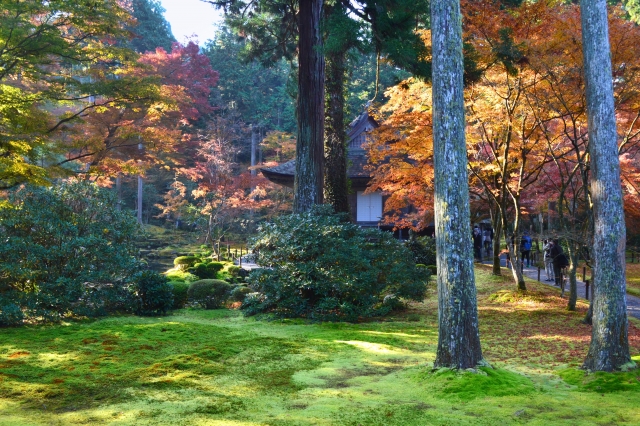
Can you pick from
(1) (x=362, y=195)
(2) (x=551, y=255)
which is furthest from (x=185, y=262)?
(2) (x=551, y=255)

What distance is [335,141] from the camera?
18844 millimetres

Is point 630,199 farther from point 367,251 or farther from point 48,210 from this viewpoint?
point 48,210

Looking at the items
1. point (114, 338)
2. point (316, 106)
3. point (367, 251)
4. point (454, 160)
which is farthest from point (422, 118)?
point (114, 338)

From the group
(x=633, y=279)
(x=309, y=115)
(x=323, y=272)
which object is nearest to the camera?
(x=323, y=272)

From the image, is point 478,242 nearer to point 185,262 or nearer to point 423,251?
point 423,251

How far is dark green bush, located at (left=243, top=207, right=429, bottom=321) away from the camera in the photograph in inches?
446

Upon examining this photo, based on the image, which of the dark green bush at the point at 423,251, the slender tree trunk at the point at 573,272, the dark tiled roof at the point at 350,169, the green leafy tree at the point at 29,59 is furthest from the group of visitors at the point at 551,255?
the green leafy tree at the point at 29,59

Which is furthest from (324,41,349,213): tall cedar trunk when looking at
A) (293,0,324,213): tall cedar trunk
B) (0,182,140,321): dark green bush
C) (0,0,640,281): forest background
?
(0,182,140,321): dark green bush

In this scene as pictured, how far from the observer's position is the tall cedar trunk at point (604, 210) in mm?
6617

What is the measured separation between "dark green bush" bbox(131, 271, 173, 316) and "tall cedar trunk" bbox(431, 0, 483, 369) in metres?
7.25

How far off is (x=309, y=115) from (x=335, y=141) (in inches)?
185

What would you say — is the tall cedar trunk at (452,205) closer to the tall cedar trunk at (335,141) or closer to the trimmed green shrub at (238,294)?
the trimmed green shrub at (238,294)

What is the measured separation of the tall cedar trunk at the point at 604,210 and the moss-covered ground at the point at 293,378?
0.42 metres

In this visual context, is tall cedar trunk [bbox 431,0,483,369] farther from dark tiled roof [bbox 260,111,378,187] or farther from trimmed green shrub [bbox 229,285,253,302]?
dark tiled roof [bbox 260,111,378,187]
